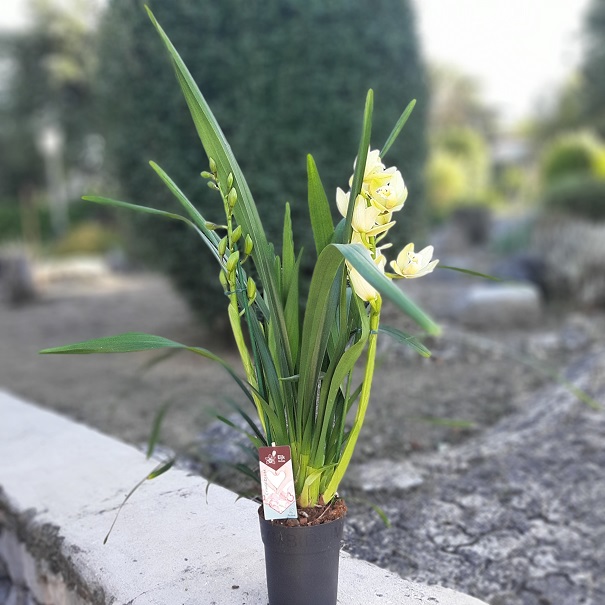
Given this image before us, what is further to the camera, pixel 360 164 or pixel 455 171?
pixel 455 171

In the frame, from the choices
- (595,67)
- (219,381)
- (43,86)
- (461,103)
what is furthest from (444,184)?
(461,103)

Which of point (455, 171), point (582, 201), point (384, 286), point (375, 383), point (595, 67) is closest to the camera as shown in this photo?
point (384, 286)

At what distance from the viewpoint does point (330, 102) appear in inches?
142

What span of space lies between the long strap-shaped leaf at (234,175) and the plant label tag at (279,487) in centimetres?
15

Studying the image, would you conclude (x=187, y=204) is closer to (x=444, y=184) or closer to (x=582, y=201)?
(x=582, y=201)

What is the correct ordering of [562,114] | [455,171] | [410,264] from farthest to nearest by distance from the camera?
[562,114] → [455,171] → [410,264]

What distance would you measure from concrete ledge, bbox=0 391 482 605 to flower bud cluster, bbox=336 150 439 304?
656mm

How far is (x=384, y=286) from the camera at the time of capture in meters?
0.92

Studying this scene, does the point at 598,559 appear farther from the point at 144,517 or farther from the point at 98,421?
the point at 98,421

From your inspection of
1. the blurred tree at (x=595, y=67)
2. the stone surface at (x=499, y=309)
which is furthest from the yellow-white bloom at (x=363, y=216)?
the blurred tree at (x=595, y=67)

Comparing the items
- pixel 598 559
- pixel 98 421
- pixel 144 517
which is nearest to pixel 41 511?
A: pixel 144 517

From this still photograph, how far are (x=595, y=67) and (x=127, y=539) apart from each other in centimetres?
2015

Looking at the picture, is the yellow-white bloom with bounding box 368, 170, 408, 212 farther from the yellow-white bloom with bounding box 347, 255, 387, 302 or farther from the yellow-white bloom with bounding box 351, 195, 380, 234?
the yellow-white bloom with bounding box 347, 255, 387, 302

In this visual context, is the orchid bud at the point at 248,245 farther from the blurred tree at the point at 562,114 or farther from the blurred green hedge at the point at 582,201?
the blurred tree at the point at 562,114
